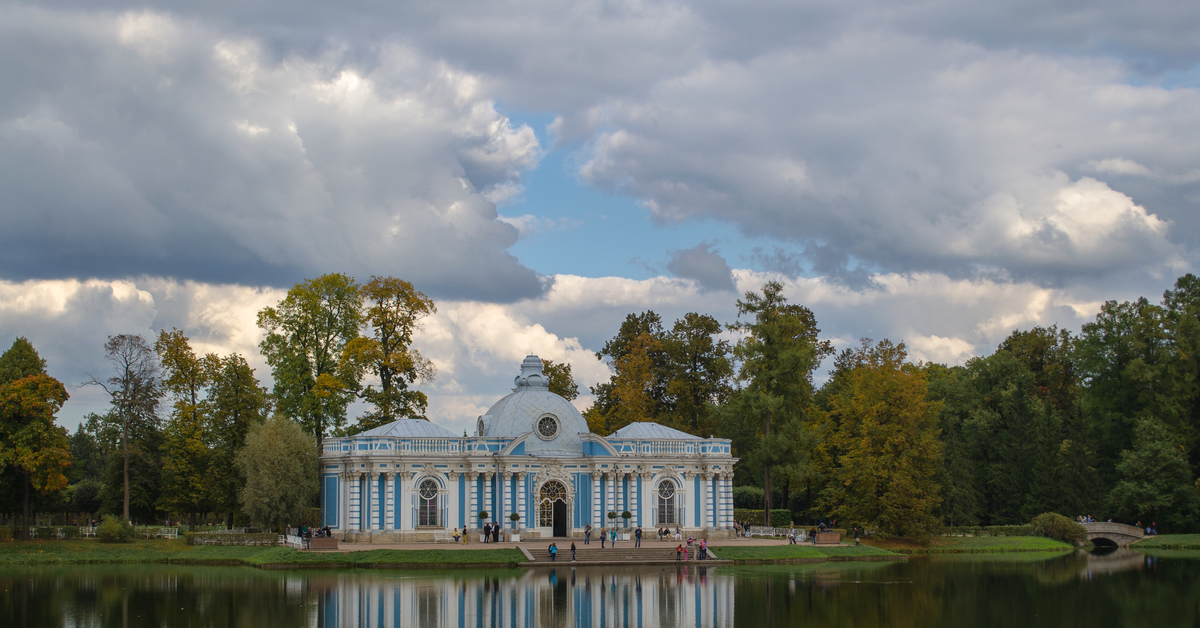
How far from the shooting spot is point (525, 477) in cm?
4662

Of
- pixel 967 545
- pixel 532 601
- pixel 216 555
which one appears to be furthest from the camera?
pixel 967 545

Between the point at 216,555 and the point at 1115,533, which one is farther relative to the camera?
the point at 1115,533

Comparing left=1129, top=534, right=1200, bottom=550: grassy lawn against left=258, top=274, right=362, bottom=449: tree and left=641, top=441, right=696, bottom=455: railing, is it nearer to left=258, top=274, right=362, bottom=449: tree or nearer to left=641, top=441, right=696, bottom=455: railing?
left=641, top=441, right=696, bottom=455: railing

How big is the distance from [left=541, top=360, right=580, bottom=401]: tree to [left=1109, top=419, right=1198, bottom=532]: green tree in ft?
97.8

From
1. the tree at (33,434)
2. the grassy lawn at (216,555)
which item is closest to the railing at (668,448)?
the grassy lawn at (216,555)

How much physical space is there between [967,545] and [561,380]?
78.8 ft

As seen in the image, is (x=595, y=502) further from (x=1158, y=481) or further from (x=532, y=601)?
(x=1158, y=481)

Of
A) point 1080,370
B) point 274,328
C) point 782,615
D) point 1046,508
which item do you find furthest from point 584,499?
point 1080,370

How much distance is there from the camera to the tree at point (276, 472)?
1729 inches

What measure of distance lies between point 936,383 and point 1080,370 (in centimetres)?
810

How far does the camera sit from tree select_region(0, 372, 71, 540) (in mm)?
41719

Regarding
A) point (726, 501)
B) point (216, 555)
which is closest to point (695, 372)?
point (726, 501)

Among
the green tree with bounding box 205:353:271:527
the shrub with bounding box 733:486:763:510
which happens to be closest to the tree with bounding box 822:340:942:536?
the shrub with bounding box 733:486:763:510

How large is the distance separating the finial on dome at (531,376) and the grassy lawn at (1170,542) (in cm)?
3116
